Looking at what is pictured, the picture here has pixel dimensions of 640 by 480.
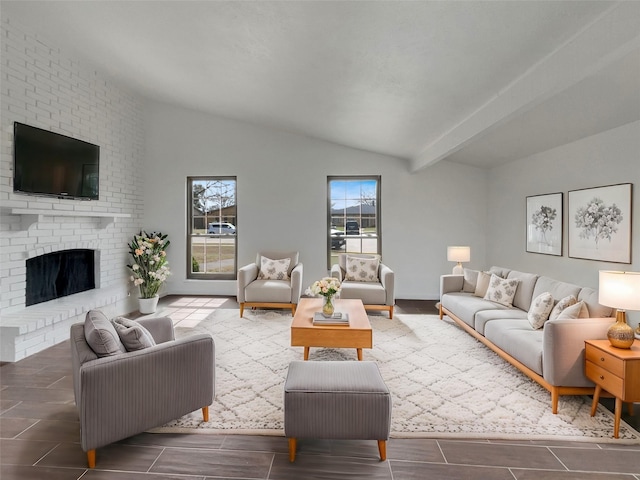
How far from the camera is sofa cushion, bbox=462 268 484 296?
4762mm

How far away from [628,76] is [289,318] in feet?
14.1

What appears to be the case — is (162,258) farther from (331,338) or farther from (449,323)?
(449,323)

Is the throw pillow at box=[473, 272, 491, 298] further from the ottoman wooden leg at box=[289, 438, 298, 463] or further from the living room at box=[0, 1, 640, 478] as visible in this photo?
the ottoman wooden leg at box=[289, 438, 298, 463]

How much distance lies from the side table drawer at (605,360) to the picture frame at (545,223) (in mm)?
2263

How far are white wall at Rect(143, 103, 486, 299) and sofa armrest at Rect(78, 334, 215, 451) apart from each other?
13.7 ft

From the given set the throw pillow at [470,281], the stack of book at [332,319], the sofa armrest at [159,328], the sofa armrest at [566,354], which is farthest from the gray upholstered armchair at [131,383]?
the throw pillow at [470,281]

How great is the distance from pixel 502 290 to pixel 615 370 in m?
1.86

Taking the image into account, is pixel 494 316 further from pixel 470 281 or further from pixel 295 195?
pixel 295 195

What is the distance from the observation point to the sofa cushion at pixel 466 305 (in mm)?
3918

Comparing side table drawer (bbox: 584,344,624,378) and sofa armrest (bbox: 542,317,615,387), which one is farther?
sofa armrest (bbox: 542,317,615,387)

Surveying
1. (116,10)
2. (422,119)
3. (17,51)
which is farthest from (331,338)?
(17,51)

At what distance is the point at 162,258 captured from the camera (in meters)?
5.66

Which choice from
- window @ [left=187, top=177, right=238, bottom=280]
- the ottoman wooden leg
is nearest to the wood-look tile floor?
the ottoman wooden leg

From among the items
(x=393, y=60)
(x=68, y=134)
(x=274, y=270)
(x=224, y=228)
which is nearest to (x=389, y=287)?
(x=274, y=270)
